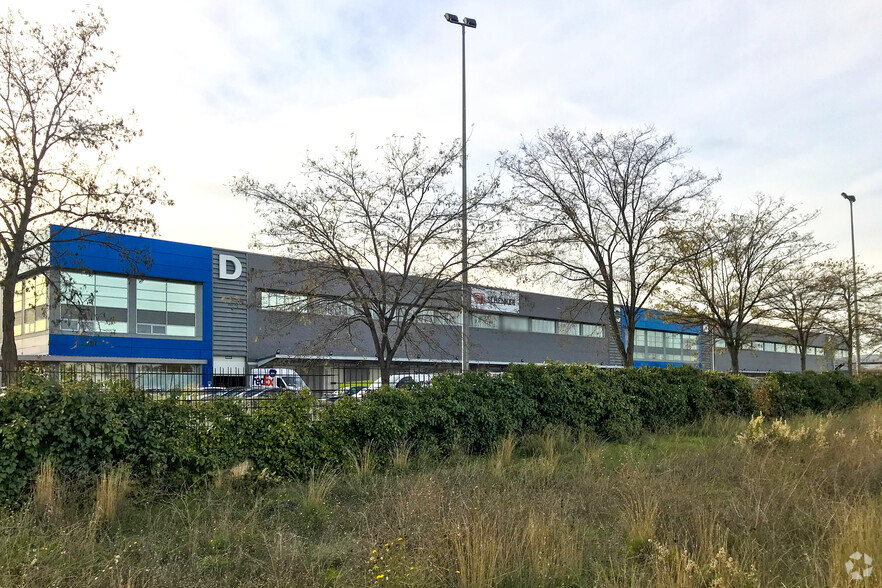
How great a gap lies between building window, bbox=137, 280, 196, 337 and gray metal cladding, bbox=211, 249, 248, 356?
4.28ft

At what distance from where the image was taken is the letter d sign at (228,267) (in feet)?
131

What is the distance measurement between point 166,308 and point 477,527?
1444 inches

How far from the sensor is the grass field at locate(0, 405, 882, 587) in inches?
193

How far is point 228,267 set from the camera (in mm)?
40250

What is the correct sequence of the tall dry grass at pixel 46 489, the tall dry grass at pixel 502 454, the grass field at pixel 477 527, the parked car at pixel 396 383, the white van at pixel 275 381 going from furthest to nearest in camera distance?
the white van at pixel 275 381, the parked car at pixel 396 383, the tall dry grass at pixel 502 454, the tall dry grass at pixel 46 489, the grass field at pixel 477 527

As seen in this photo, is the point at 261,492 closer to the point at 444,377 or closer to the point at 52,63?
the point at 444,377

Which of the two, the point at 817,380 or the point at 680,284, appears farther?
the point at 680,284

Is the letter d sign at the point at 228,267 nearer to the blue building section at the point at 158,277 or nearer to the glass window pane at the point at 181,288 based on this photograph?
the blue building section at the point at 158,277

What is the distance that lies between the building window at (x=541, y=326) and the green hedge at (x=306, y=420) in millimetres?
39299

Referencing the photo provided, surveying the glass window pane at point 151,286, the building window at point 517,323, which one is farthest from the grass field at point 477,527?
the building window at point 517,323

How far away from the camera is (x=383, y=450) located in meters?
10.2

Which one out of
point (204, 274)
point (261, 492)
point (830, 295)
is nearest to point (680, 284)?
point (830, 295)

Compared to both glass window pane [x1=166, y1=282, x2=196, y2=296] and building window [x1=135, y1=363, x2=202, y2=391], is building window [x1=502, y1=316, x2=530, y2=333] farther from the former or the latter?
building window [x1=135, y1=363, x2=202, y2=391]

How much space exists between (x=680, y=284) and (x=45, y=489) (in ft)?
72.2
